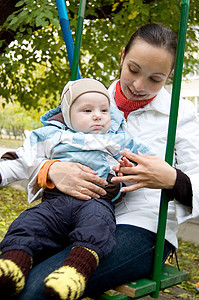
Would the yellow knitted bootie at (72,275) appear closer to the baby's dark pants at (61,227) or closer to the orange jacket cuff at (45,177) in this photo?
the baby's dark pants at (61,227)

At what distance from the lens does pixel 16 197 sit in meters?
8.08

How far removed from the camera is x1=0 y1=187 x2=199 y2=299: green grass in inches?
164

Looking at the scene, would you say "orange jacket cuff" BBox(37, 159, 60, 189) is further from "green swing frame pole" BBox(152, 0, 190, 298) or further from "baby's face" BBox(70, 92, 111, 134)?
"green swing frame pole" BBox(152, 0, 190, 298)

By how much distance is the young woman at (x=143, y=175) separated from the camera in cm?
186

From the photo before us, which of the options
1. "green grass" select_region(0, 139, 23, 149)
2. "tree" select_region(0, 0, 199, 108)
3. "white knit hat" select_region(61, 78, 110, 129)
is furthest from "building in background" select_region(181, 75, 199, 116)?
"white knit hat" select_region(61, 78, 110, 129)

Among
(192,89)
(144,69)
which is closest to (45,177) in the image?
(144,69)

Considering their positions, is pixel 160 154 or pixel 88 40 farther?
pixel 88 40

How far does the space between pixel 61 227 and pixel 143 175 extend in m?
0.42

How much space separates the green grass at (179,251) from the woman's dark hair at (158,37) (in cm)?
263

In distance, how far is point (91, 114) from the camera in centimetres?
206

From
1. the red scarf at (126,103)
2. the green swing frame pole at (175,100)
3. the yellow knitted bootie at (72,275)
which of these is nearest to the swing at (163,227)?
the green swing frame pole at (175,100)

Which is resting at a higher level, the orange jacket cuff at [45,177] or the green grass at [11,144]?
the orange jacket cuff at [45,177]

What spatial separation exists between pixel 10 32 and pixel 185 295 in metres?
4.13

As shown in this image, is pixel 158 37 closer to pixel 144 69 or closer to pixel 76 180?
pixel 144 69
